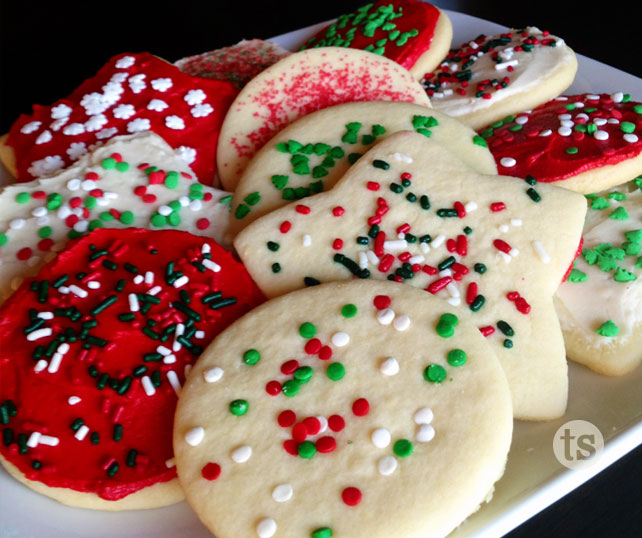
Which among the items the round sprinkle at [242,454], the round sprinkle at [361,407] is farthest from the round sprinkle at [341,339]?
the round sprinkle at [242,454]

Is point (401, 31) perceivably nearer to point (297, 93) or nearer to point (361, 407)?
point (297, 93)

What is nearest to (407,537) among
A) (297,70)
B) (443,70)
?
(297,70)

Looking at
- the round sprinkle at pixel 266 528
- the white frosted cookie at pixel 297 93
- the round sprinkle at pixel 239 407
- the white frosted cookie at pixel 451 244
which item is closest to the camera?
the round sprinkle at pixel 266 528

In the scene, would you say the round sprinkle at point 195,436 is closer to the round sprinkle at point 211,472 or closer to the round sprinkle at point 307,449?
the round sprinkle at point 211,472

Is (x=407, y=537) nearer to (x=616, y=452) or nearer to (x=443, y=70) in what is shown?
(x=616, y=452)

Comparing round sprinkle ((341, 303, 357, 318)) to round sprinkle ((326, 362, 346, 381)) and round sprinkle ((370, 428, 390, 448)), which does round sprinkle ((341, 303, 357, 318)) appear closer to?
round sprinkle ((326, 362, 346, 381))

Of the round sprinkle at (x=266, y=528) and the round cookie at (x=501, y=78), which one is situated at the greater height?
the round cookie at (x=501, y=78)

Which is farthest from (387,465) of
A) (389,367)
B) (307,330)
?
(307,330)
